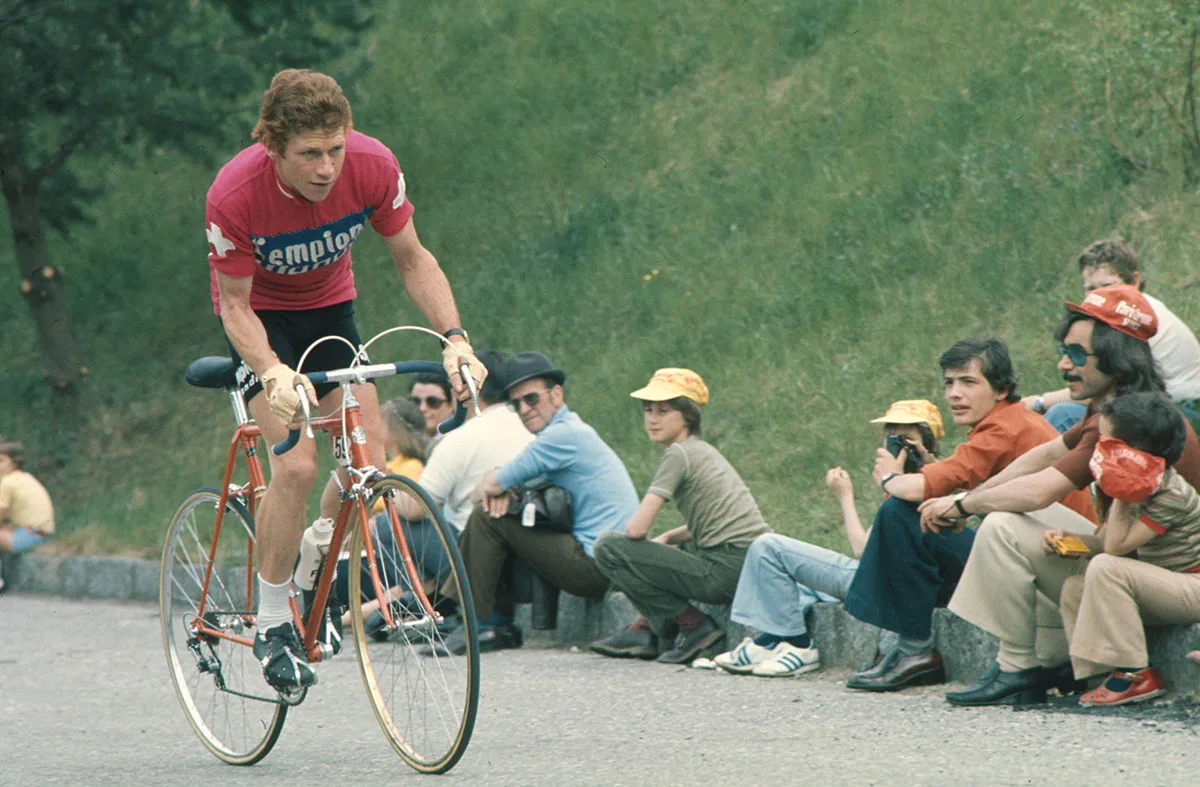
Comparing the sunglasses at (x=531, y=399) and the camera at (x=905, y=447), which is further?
the sunglasses at (x=531, y=399)

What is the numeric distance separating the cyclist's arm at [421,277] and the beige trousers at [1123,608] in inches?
102

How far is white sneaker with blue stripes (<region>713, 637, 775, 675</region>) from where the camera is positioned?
761 centimetres

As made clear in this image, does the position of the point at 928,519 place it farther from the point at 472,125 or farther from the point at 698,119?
the point at 472,125

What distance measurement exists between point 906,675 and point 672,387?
2.08 meters

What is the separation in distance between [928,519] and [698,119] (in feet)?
29.6

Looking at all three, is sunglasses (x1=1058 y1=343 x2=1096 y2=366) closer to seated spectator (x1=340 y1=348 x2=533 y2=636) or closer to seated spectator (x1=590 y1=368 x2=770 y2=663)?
seated spectator (x1=590 y1=368 x2=770 y2=663)

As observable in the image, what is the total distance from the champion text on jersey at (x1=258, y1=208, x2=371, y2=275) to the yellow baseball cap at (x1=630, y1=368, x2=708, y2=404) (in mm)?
2882

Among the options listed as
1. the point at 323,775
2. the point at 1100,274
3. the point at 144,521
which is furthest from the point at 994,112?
the point at 323,775

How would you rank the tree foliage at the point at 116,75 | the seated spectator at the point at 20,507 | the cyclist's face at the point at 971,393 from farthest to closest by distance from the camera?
the tree foliage at the point at 116,75 → the seated spectator at the point at 20,507 → the cyclist's face at the point at 971,393

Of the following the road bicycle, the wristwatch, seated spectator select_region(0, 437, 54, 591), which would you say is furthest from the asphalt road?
seated spectator select_region(0, 437, 54, 591)

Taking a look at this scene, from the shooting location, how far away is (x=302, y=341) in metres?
5.95

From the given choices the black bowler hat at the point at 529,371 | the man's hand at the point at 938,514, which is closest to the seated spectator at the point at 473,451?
the black bowler hat at the point at 529,371

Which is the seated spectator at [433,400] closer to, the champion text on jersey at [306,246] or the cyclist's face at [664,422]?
the cyclist's face at [664,422]

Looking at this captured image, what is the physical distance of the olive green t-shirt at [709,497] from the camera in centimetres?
807
